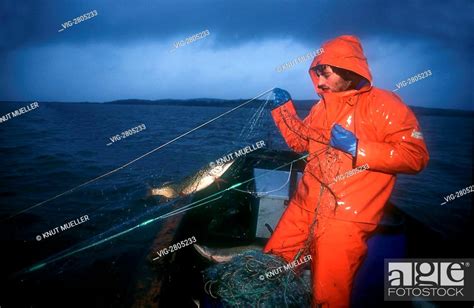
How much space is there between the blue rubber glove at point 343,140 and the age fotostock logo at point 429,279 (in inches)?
64.0

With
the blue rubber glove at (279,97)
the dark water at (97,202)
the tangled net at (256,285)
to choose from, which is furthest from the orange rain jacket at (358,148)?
the dark water at (97,202)

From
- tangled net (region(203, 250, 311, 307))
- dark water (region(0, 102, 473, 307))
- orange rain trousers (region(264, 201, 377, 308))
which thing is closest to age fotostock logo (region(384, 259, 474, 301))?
orange rain trousers (region(264, 201, 377, 308))

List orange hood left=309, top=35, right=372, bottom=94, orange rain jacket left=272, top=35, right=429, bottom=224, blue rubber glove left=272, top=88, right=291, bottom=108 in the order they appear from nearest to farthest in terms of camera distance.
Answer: orange rain jacket left=272, top=35, right=429, bottom=224 < orange hood left=309, top=35, right=372, bottom=94 < blue rubber glove left=272, top=88, right=291, bottom=108

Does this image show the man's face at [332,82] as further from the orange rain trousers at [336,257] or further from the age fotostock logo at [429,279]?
the age fotostock logo at [429,279]

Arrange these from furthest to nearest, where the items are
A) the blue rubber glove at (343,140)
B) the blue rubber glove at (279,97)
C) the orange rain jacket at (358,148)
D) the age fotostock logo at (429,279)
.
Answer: the blue rubber glove at (279,97)
the age fotostock logo at (429,279)
the blue rubber glove at (343,140)
the orange rain jacket at (358,148)

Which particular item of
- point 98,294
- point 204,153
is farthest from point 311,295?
point 204,153

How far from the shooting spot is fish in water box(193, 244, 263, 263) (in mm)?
3541

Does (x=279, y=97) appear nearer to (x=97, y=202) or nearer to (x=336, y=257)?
(x=336, y=257)

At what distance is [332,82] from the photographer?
2848mm

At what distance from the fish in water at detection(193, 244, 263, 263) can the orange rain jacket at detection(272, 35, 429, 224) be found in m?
1.12

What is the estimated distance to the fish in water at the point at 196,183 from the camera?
7.04 metres

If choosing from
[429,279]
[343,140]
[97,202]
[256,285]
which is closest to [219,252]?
[256,285]

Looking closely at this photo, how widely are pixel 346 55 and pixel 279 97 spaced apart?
0.97 m

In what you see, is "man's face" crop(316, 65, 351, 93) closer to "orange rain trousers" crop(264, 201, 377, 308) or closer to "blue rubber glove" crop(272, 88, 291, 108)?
"blue rubber glove" crop(272, 88, 291, 108)
